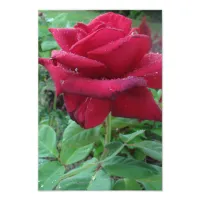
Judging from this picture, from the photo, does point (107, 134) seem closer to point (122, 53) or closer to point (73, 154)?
point (73, 154)

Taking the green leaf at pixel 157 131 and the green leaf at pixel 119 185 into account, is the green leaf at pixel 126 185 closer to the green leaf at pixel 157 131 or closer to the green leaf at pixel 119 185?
the green leaf at pixel 119 185

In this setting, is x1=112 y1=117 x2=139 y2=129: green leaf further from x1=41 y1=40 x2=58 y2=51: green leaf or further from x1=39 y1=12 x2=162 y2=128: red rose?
x1=41 y1=40 x2=58 y2=51: green leaf

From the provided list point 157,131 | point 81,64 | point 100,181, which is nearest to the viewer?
point 81,64

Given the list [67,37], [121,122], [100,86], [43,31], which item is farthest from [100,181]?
[43,31]

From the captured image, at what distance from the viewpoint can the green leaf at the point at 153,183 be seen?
0.88m

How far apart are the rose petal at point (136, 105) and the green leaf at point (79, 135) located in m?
0.11

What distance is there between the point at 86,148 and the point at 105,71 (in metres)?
0.25

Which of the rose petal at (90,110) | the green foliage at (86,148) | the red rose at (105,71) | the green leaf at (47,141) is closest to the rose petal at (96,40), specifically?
the red rose at (105,71)

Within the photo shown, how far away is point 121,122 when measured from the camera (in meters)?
0.87
